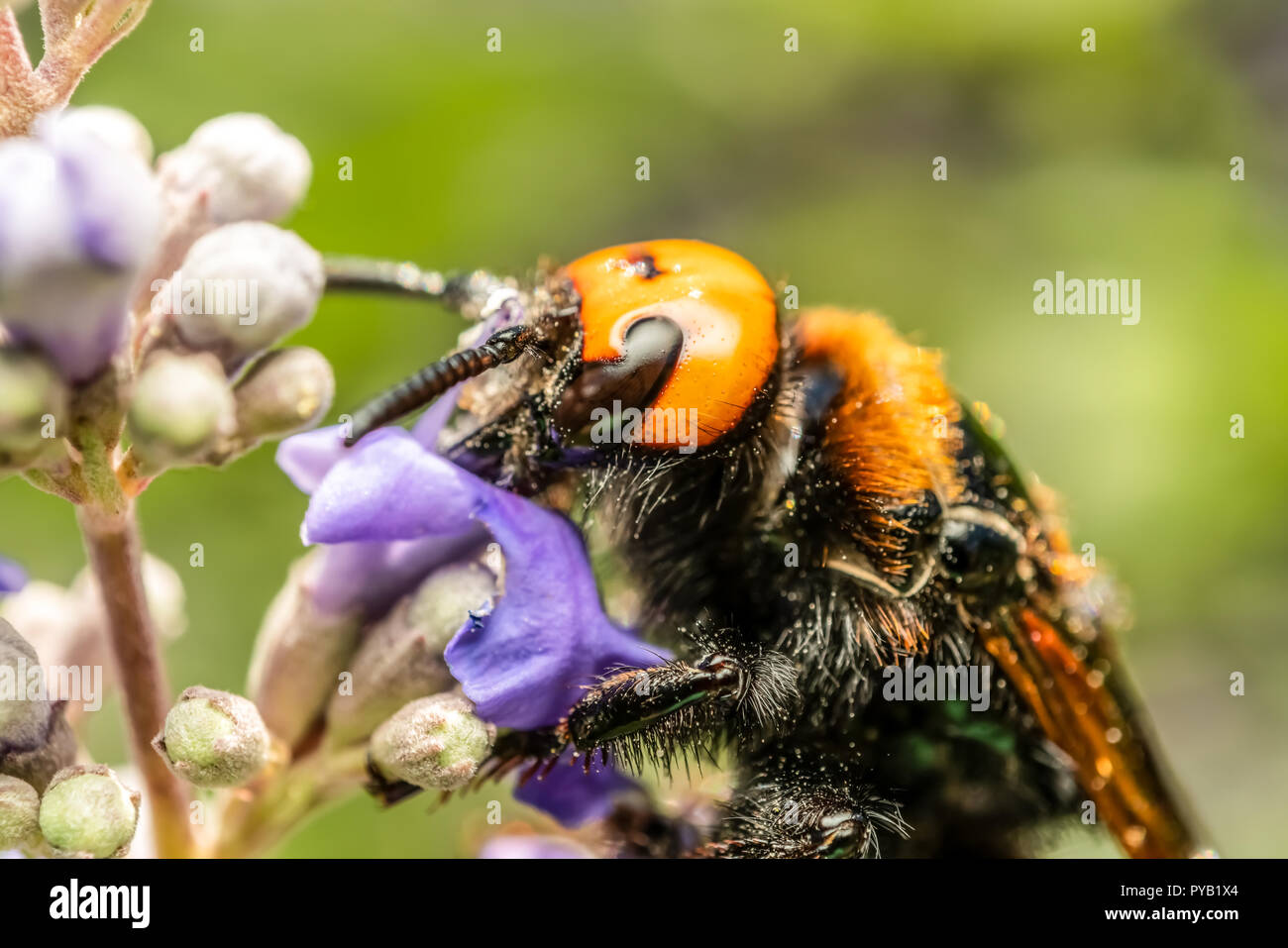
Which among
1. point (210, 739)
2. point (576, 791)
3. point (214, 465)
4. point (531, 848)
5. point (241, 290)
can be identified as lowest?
point (531, 848)

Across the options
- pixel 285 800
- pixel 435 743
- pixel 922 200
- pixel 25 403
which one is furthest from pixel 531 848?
pixel 922 200

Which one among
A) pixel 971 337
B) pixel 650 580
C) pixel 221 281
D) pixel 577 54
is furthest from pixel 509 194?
pixel 221 281

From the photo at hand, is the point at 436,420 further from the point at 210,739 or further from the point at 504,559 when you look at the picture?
the point at 210,739

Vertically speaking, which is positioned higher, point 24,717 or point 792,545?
point 792,545

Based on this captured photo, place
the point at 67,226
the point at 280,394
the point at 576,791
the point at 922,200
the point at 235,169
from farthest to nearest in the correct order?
the point at 922,200 < the point at 576,791 < the point at 235,169 < the point at 280,394 < the point at 67,226

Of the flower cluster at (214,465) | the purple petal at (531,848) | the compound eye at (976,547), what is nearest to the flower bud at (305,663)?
the flower cluster at (214,465)

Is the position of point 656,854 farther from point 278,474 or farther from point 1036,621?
point 278,474

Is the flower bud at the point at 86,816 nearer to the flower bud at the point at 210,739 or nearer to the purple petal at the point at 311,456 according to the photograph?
the flower bud at the point at 210,739

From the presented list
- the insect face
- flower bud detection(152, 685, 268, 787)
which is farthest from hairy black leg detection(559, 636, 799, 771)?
flower bud detection(152, 685, 268, 787)
